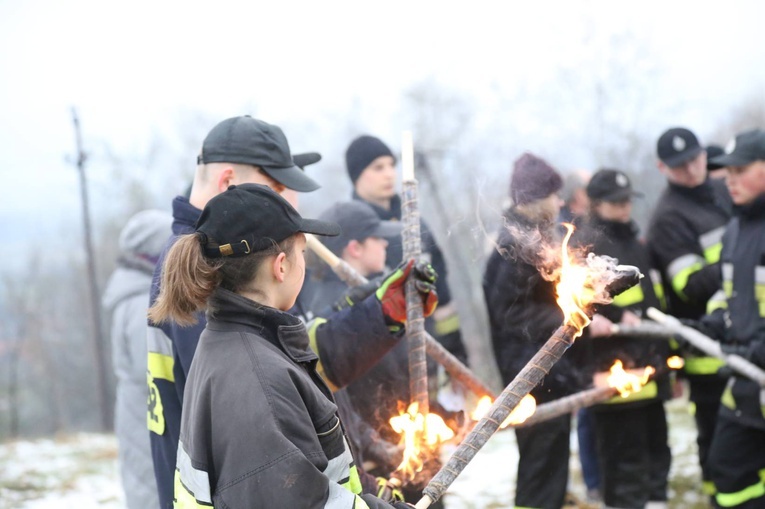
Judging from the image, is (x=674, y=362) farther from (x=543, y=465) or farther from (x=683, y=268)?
(x=543, y=465)

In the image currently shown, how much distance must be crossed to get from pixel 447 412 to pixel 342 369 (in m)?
0.66

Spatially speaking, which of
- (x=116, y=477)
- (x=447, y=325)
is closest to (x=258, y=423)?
(x=447, y=325)

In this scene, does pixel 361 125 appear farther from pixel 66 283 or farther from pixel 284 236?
pixel 66 283

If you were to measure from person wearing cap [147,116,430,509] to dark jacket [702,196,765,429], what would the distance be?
8.36 feet

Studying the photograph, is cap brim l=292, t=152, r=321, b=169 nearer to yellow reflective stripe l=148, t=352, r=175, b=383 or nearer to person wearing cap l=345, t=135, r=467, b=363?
yellow reflective stripe l=148, t=352, r=175, b=383

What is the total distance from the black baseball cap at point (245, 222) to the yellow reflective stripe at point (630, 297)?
134 inches

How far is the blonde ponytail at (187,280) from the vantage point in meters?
2.05

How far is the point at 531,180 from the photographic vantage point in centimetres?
369

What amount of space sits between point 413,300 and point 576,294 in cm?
85

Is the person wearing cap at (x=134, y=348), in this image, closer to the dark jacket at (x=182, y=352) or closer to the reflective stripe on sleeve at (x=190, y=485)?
the dark jacket at (x=182, y=352)

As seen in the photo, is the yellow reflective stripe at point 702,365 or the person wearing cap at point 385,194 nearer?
the person wearing cap at point 385,194

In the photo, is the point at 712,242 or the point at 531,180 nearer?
the point at 531,180

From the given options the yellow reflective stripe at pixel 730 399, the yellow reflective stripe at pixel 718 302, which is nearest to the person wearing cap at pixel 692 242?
the yellow reflective stripe at pixel 718 302

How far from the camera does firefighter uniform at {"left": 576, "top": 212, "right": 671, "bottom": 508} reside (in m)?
4.83
